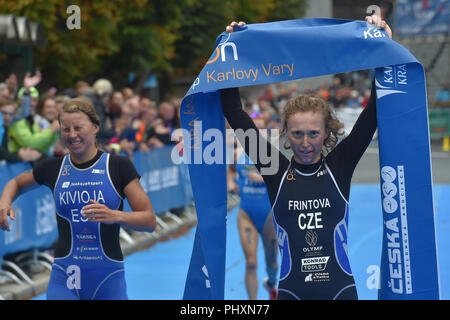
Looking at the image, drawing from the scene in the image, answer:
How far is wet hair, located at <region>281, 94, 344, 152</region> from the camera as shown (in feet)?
14.9

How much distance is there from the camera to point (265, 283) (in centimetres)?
843

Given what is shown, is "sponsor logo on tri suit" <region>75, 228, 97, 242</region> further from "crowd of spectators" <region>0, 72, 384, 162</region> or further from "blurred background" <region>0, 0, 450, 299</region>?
"crowd of spectators" <region>0, 72, 384, 162</region>

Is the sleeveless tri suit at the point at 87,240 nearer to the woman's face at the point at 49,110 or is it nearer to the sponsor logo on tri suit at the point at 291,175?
the sponsor logo on tri suit at the point at 291,175

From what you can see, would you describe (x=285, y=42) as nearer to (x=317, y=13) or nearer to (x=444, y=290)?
(x=444, y=290)

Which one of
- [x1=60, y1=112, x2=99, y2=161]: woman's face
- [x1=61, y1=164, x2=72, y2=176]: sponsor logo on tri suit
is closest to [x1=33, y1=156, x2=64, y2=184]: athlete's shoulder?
[x1=61, y1=164, x2=72, y2=176]: sponsor logo on tri suit

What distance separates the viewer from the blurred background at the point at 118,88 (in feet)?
31.5

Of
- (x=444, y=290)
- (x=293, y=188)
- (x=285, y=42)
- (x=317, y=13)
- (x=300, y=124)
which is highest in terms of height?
(x=317, y=13)

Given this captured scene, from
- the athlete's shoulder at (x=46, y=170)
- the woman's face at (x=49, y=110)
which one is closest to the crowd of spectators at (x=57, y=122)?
the woman's face at (x=49, y=110)

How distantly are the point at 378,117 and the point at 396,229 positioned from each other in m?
0.65

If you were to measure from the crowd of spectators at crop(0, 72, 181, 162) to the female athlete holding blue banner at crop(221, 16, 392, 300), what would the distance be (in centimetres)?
546

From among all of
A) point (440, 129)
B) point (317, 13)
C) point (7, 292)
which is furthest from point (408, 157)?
point (317, 13)

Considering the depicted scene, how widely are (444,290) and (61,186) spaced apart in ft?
17.5

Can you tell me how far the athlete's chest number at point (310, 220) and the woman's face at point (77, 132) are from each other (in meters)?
1.55
